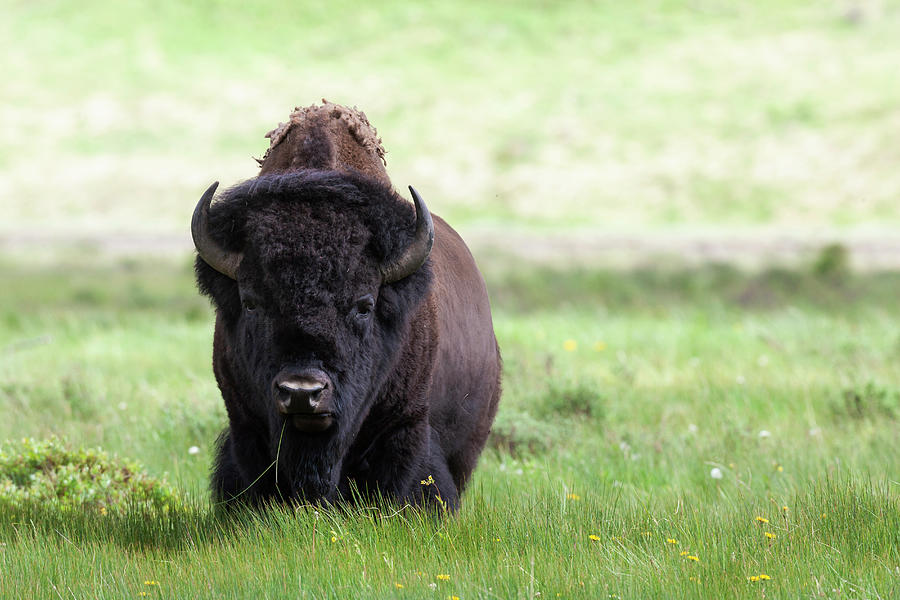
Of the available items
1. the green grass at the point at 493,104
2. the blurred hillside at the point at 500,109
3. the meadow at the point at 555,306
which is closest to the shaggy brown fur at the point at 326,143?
the meadow at the point at 555,306

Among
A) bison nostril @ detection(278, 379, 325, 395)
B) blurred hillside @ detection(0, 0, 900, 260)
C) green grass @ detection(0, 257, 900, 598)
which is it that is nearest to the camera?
green grass @ detection(0, 257, 900, 598)

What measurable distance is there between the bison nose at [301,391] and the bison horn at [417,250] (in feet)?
2.26

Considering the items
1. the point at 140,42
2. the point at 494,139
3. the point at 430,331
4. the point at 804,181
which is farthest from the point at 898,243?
the point at 140,42

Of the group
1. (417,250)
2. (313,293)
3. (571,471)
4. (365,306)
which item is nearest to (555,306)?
(571,471)

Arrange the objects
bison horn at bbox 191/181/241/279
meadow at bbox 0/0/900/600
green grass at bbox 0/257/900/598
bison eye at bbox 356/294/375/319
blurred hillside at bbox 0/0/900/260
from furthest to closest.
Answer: blurred hillside at bbox 0/0/900/260, bison horn at bbox 191/181/241/279, bison eye at bbox 356/294/375/319, meadow at bbox 0/0/900/600, green grass at bbox 0/257/900/598

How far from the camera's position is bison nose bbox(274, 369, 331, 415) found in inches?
176

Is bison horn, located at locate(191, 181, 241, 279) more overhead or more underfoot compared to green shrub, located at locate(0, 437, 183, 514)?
more overhead

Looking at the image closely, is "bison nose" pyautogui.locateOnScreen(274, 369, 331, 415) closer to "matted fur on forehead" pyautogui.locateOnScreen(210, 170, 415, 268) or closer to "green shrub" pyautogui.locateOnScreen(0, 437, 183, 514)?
A: "matted fur on forehead" pyautogui.locateOnScreen(210, 170, 415, 268)

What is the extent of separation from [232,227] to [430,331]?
3.70 ft

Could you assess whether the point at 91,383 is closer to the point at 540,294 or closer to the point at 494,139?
the point at 540,294

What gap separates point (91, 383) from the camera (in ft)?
33.2

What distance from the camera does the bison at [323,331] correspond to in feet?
15.5

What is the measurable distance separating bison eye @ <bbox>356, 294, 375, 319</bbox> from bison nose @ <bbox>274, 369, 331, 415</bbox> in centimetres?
43

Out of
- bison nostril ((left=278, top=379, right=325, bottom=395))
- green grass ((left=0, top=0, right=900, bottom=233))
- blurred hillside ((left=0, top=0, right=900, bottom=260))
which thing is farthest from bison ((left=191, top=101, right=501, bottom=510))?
green grass ((left=0, top=0, right=900, bottom=233))
